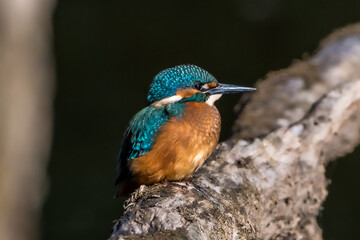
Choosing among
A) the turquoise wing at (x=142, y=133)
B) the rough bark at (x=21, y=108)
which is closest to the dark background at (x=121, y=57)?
the rough bark at (x=21, y=108)

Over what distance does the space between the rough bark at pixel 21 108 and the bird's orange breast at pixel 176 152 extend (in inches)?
41.3

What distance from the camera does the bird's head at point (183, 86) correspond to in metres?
3.56

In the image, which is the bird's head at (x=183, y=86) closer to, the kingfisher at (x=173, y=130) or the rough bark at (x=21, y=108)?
the kingfisher at (x=173, y=130)

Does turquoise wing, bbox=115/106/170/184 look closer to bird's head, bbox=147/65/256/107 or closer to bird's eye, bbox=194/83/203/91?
bird's head, bbox=147/65/256/107

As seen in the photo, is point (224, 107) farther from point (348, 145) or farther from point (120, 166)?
point (120, 166)

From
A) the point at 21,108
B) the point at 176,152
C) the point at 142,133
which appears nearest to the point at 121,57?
the point at 21,108

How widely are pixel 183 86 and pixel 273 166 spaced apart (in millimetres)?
623

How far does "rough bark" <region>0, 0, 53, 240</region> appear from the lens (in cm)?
400

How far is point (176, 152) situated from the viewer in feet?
10.9

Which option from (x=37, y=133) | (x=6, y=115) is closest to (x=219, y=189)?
(x=6, y=115)

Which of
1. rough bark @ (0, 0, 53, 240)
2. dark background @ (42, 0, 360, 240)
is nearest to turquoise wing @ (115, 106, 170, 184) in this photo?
rough bark @ (0, 0, 53, 240)

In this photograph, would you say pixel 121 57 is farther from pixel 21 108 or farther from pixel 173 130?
pixel 173 130

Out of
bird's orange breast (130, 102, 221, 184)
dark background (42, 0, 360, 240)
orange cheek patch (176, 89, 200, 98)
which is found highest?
orange cheek patch (176, 89, 200, 98)

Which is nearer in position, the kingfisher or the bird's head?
the kingfisher
